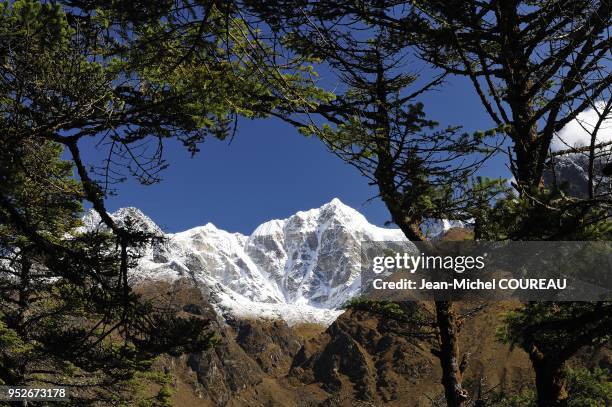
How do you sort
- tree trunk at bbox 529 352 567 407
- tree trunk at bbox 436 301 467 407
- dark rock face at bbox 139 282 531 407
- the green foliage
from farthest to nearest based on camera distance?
dark rock face at bbox 139 282 531 407 → the green foliage → tree trunk at bbox 436 301 467 407 → tree trunk at bbox 529 352 567 407

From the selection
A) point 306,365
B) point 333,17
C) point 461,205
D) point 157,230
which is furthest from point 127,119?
point 306,365

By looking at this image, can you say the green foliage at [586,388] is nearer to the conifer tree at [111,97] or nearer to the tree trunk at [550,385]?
the tree trunk at [550,385]

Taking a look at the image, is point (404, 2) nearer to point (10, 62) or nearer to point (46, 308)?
→ point (10, 62)

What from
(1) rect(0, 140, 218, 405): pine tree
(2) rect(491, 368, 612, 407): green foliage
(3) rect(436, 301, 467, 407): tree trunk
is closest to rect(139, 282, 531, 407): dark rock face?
(2) rect(491, 368, 612, 407): green foliage

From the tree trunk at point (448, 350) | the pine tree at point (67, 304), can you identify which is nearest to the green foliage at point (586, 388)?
the tree trunk at point (448, 350)

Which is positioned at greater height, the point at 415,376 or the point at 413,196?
the point at 413,196

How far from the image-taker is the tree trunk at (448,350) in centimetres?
695

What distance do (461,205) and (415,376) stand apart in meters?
144

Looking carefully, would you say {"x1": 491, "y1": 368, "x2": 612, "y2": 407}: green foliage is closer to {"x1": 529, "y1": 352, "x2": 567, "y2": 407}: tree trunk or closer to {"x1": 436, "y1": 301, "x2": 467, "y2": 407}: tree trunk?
{"x1": 436, "y1": 301, "x2": 467, "y2": 407}: tree trunk

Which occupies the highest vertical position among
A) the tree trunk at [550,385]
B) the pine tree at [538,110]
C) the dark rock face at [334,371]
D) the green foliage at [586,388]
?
the pine tree at [538,110]

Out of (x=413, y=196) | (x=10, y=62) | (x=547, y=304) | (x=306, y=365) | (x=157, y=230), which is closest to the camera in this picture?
(x=10, y=62)

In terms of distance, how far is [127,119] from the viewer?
6.34 metres

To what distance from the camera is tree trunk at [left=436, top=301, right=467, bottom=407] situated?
695cm

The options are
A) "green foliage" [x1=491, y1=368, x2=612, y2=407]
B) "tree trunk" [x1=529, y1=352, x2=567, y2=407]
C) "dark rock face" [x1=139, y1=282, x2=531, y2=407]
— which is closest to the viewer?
"tree trunk" [x1=529, y1=352, x2=567, y2=407]
